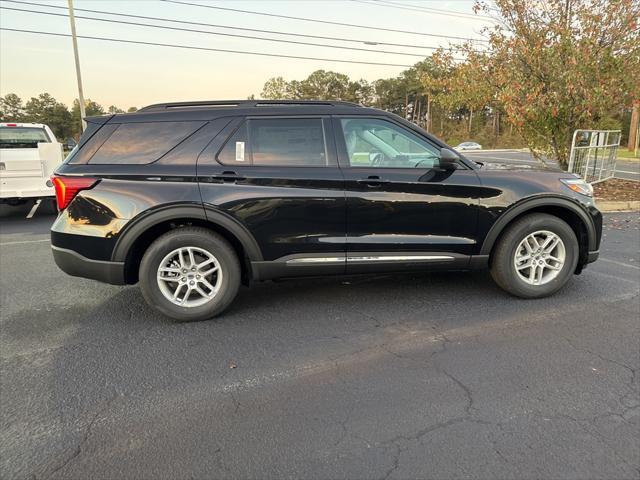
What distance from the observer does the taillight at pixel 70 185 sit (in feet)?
11.6

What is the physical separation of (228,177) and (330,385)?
6.08ft

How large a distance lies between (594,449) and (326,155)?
2707 mm

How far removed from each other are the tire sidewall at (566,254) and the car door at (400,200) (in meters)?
0.39

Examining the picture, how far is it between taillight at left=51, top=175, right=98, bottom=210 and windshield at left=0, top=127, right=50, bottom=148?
835 cm

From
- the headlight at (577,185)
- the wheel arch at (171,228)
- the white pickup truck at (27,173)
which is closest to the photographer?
the wheel arch at (171,228)

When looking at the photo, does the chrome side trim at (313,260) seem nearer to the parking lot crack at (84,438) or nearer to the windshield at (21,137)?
the parking lot crack at (84,438)

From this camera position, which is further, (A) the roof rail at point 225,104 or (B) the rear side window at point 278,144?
(A) the roof rail at point 225,104

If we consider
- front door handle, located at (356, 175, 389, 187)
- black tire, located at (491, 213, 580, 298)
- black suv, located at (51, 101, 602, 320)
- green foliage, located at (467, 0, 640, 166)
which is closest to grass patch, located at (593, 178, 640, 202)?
green foliage, located at (467, 0, 640, 166)

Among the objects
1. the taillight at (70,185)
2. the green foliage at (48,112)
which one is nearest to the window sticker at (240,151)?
the taillight at (70,185)

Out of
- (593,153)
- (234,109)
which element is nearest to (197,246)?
(234,109)

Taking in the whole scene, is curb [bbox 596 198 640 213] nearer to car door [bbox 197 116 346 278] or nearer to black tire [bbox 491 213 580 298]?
black tire [bbox 491 213 580 298]

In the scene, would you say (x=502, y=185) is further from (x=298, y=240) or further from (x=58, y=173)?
(x=58, y=173)

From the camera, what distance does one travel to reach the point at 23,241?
6930 millimetres

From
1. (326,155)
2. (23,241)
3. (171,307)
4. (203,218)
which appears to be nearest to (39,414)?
(171,307)
